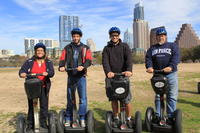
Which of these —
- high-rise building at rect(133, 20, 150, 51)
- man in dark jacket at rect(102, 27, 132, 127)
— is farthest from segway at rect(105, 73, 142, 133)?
high-rise building at rect(133, 20, 150, 51)

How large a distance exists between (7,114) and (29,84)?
3.52 m

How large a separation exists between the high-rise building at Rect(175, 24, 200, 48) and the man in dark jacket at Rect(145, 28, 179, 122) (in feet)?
470

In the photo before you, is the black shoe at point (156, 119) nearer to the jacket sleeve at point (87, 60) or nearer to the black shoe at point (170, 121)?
the black shoe at point (170, 121)

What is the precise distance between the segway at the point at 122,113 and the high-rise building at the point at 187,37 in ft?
472

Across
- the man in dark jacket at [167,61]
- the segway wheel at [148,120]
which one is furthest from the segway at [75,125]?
the man in dark jacket at [167,61]

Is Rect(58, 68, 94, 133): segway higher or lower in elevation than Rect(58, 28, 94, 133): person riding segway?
lower

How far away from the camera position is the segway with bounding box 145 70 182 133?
4767mm

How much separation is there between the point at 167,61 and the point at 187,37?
486 ft

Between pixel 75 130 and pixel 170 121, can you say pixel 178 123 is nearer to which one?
pixel 170 121

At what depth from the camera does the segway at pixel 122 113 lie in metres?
4.66

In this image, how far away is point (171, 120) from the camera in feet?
16.5

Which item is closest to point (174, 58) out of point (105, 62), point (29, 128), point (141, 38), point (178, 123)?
point (178, 123)

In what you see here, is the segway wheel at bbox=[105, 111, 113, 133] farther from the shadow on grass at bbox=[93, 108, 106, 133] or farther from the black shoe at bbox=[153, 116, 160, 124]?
the black shoe at bbox=[153, 116, 160, 124]

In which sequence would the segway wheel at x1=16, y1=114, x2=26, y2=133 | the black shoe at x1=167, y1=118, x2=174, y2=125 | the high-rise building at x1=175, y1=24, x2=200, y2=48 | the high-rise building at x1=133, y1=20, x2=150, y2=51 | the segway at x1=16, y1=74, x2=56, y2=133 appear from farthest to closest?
the high-rise building at x1=133, y1=20, x2=150, y2=51 < the high-rise building at x1=175, y1=24, x2=200, y2=48 < the black shoe at x1=167, y1=118, x2=174, y2=125 < the segway wheel at x1=16, y1=114, x2=26, y2=133 < the segway at x1=16, y1=74, x2=56, y2=133
